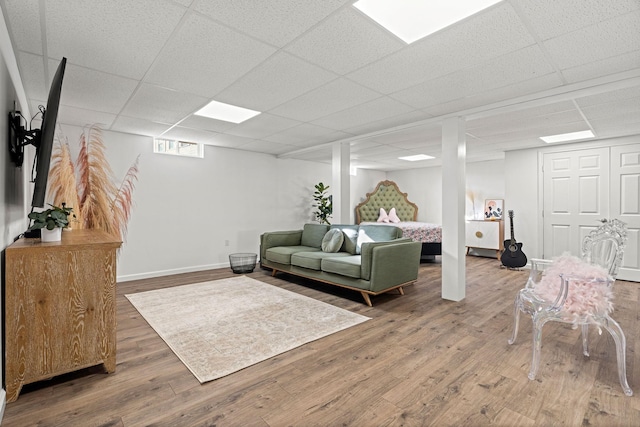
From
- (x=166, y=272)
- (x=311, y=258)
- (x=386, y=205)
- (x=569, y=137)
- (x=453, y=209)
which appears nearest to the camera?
(x=453, y=209)

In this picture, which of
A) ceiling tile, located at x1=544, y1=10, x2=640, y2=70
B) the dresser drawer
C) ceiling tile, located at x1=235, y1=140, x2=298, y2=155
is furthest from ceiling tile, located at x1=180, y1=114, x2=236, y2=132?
the dresser drawer

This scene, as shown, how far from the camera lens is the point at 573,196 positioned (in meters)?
5.27

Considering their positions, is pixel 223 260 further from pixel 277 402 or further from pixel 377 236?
pixel 277 402

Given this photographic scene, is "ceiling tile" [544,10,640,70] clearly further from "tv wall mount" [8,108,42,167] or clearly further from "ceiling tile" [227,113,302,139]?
"tv wall mount" [8,108,42,167]

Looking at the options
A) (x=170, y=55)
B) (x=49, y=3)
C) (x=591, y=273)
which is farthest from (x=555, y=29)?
(x=49, y=3)

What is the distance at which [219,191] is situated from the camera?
18.8ft

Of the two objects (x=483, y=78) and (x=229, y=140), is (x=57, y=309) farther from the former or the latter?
(x=229, y=140)

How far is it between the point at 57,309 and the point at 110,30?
1.80 meters

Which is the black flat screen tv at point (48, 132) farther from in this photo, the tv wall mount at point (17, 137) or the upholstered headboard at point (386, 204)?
the upholstered headboard at point (386, 204)

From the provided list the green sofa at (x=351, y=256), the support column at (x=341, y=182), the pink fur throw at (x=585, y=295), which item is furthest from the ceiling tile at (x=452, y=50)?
the support column at (x=341, y=182)

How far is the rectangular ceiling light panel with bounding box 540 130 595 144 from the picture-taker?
4573 mm

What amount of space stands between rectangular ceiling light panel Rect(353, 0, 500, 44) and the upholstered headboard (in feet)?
20.0

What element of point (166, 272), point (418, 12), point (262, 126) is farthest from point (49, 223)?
point (166, 272)

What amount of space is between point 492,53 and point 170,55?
2390 millimetres
